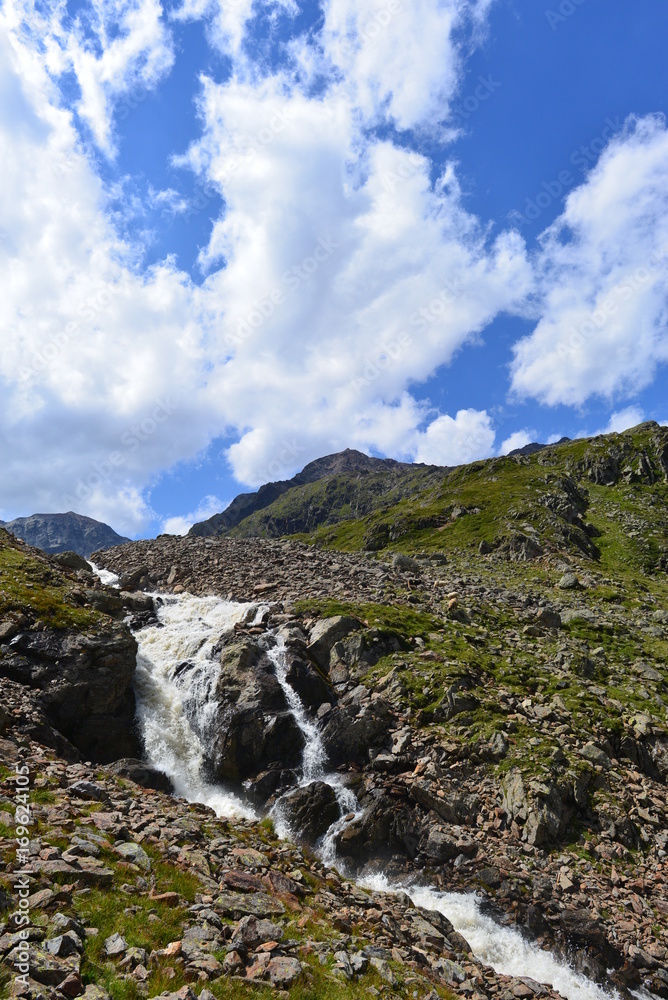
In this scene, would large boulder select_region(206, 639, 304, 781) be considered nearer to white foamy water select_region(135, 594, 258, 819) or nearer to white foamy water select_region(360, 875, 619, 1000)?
white foamy water select_region(135, 594, 258, 819)

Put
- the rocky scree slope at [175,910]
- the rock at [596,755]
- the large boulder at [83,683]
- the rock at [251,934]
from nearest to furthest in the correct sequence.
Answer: the rocky scree slope at [175,910] < the rock at [251,934] < the rock at [596,755] < the large boulder at [83,683]

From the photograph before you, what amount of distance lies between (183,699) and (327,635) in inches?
429

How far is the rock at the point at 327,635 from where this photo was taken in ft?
118

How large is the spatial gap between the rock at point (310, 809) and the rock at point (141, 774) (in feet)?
21.2

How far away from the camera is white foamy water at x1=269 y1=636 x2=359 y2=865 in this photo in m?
24.3

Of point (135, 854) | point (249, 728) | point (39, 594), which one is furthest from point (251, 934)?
point (39, 594)

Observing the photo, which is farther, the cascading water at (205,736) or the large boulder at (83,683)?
the large boulder at (83,683)

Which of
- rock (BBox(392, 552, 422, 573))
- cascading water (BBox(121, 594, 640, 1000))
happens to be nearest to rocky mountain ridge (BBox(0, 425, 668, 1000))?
cascading water (BBox(121, 594, 640, 1000))

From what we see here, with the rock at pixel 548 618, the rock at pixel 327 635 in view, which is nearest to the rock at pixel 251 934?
the rock at pixel 327 635

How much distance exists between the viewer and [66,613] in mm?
33281

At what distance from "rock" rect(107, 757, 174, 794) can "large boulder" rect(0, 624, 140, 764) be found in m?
3.84

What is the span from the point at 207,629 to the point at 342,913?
1124 inches

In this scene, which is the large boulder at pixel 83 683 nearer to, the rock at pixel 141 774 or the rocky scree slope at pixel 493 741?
the rock at pixel 141 774

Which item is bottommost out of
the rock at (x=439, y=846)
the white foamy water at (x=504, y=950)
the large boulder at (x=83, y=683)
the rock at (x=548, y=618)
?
the white foamy water at (x=504, y=950)
